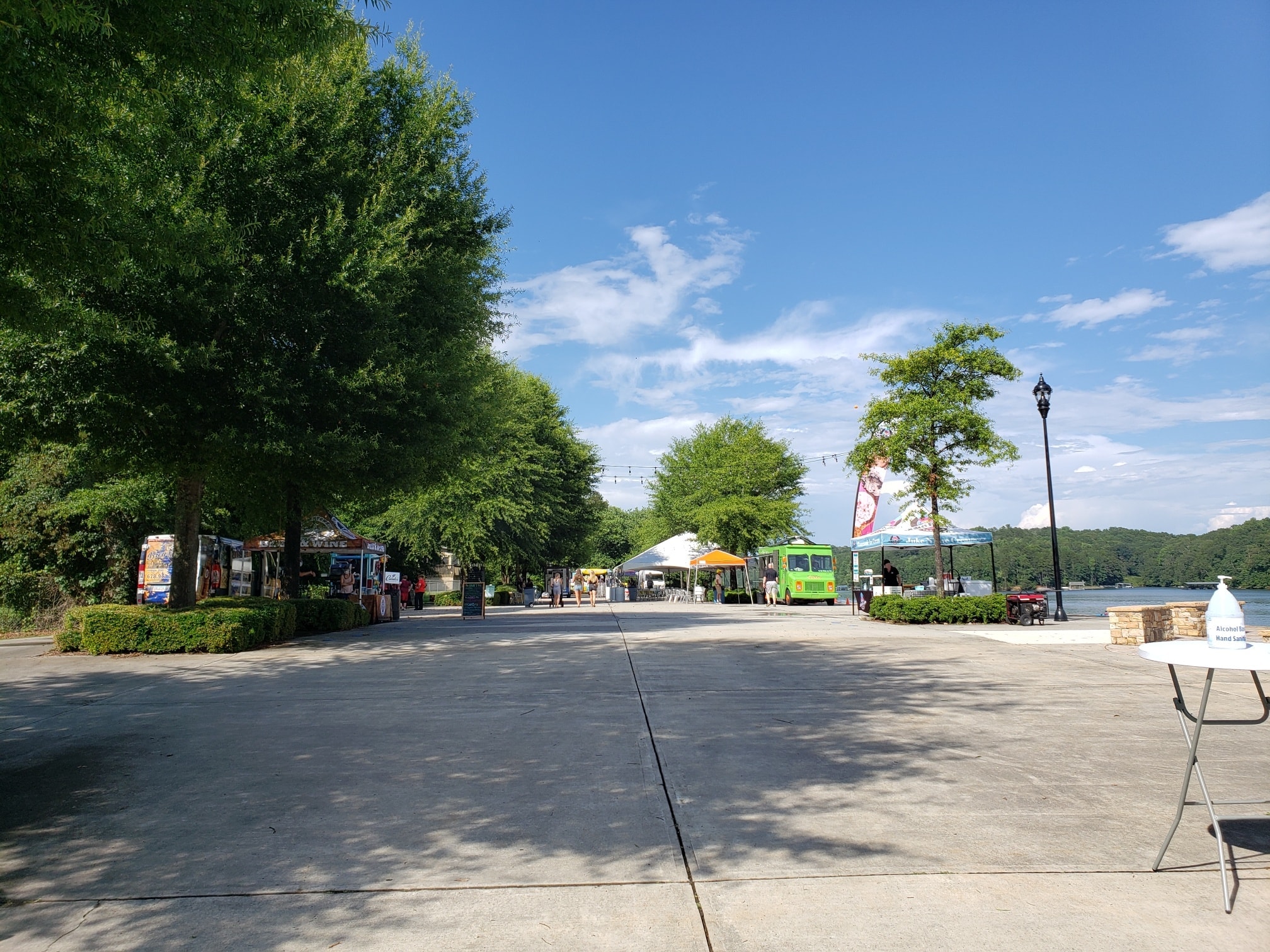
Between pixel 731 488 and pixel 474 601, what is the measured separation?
27330 millimetres

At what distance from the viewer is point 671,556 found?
45.3 metres

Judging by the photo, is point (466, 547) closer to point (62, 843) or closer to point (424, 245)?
point (424, 245)

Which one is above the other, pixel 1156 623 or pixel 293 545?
pixel 293 545

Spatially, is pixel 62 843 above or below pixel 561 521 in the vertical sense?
below

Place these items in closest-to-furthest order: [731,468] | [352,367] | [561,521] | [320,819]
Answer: [320,819], [352,367], [561,521], [731,468]

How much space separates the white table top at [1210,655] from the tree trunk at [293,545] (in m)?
17.3

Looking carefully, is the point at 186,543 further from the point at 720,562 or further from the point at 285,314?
the point at 720,562

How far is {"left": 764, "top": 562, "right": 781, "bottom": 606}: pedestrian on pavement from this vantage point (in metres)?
36.3

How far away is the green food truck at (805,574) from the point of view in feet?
120

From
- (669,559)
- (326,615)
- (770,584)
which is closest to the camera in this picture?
(326,615)

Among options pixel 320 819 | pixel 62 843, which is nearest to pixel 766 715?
pixel 320 819

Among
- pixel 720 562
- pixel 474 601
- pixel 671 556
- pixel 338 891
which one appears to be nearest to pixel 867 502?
pixel 720 562

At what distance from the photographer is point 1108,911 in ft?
11.5

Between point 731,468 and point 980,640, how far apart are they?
115ft
